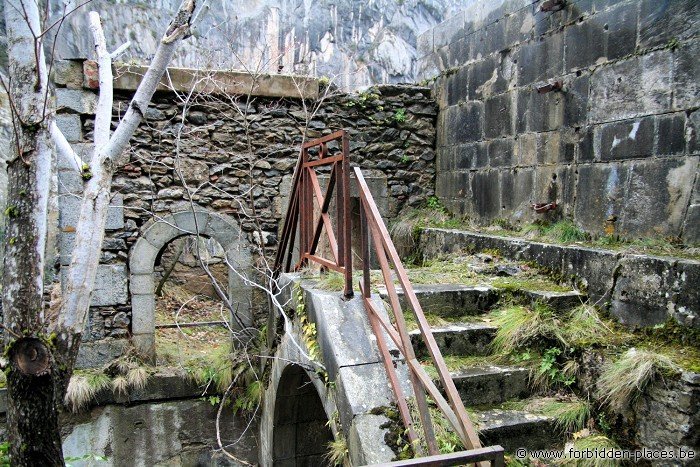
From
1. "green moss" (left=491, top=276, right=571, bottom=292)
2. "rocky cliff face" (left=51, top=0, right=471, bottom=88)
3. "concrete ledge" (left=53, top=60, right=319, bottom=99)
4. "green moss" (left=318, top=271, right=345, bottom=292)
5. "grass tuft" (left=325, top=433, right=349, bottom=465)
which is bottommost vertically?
"grass tuft" (left=325, top=433, right=349, bottom=465)

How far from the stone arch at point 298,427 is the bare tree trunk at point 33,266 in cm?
251

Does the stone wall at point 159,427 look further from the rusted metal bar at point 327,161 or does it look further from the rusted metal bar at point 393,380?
the rusted metal bar at point 393,380

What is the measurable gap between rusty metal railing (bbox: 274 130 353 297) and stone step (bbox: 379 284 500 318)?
0.44 meters

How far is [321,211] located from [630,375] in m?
2.17

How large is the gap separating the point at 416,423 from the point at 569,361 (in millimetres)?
1181

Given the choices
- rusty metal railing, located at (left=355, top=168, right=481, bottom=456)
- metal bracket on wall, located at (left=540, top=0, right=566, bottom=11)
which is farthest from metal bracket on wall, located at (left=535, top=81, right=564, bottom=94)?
rusty metal railing, located at (left=355, top=168, right=481, bottom=456)

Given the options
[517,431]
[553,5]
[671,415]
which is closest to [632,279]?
[671,415]

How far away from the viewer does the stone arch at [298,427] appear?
519 cm

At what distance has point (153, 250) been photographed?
6.23 metres

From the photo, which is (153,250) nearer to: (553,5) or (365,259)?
(365,259)

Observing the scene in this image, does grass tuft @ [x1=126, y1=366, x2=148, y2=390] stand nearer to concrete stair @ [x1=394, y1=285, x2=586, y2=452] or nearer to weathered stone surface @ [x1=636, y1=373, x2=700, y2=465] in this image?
concrete stair @ [x1=394, y1=285, x2=586, y2=452]

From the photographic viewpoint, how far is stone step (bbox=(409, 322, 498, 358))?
3.23 metres

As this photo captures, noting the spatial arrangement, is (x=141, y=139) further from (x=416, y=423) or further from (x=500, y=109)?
(x=416, y=423)

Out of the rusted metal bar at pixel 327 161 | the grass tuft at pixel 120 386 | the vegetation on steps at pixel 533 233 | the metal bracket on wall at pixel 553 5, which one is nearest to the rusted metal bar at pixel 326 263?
the rusted metal bar at pixel 327 161
